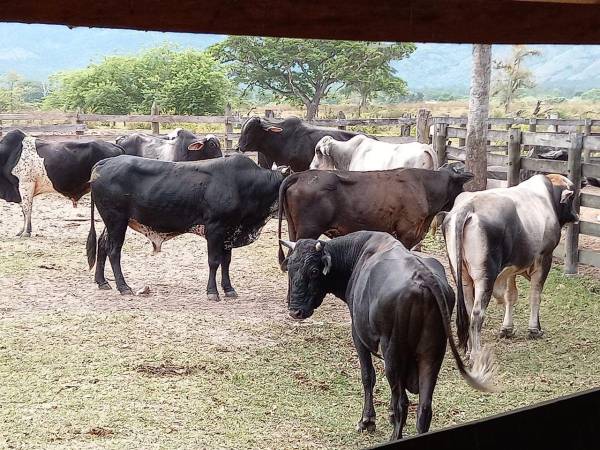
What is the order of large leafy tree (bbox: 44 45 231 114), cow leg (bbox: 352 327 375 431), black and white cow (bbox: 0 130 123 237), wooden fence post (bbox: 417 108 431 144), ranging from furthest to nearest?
large leafy tree (bbox: 44 45 231 114)
wooden fence post (bbox: 417 108 431 144)
black and white cow (bbox: 0 130 123 237)
cow leg (bbox: 352 327 375 431)

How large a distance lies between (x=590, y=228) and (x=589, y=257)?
0.29 m

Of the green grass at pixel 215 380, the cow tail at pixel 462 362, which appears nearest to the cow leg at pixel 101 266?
the green grass at pixel 215 380

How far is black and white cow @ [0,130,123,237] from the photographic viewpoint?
30.0ft

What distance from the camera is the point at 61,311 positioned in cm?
601

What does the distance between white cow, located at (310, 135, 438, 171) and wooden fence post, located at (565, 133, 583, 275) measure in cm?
138

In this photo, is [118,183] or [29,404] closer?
[29,404]

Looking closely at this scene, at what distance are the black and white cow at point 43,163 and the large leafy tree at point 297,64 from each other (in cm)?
1107

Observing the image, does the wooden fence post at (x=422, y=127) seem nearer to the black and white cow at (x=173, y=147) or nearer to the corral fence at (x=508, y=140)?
the corral fence at (x=508, y=140)

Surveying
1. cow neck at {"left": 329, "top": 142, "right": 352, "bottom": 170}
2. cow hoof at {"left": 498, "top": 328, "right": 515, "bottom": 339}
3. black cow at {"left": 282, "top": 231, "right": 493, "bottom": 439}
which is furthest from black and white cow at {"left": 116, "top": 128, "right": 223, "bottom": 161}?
black cow at {"left": 282, "top": 231, "right": 493, "bottom": 439}

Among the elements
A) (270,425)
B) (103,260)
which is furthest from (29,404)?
(103,260)

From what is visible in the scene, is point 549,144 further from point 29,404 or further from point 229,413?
point 29,404

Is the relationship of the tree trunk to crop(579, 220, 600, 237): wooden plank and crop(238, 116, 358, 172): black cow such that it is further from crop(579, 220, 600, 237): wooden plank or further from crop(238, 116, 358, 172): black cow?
crop(579, 220, 600, 237): wooden plank

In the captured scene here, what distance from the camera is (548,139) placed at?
8234 mm

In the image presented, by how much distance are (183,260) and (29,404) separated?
155 inches
